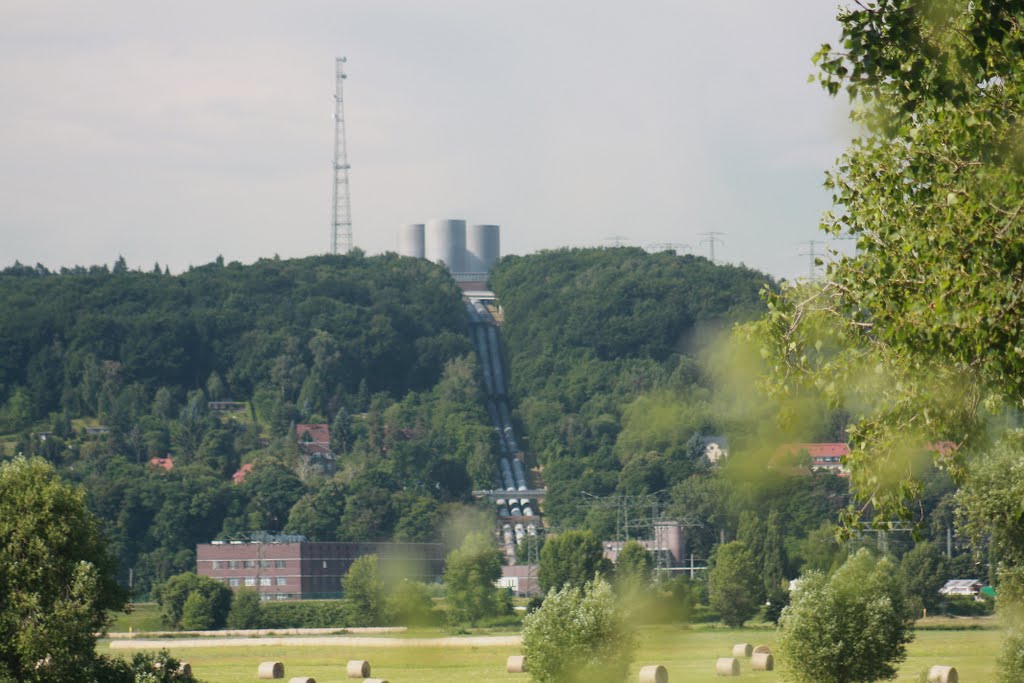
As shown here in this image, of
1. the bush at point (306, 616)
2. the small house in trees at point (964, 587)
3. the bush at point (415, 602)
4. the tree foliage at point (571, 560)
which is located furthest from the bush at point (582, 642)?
the tree foliage at point (571, 560)

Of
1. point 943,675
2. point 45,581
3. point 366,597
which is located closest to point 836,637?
point 943,675

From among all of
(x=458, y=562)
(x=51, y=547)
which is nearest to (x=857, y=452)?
(x=51, y=547)

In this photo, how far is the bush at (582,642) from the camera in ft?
180

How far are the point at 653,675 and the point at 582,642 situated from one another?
9.68 m

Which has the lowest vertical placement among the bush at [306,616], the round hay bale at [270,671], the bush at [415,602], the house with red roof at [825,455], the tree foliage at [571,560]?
the round hay bale at [270,671]

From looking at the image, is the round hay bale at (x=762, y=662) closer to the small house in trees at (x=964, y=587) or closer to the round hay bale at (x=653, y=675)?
the round hay bale at (x=653, y=675)

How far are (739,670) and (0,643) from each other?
3520 centimetres

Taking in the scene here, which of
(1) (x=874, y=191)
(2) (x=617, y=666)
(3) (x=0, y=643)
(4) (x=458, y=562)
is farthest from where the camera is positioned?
(4) (x=458, y=562)

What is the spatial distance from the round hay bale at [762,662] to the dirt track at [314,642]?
18.8 metres

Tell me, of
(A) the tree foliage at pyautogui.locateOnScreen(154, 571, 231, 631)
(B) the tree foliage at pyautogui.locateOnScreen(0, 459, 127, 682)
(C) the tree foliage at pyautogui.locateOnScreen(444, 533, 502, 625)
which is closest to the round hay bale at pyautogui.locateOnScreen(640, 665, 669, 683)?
(B) the tree foliage at pyautogui.locateOnScreen(0, 459, 127, 682)

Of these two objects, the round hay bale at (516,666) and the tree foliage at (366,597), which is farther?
the tree foliage at (366,597)

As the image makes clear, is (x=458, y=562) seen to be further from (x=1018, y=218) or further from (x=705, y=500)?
(x=1018, y=218)

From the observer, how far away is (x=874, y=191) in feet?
68.0

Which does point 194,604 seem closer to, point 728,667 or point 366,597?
point 366,597
